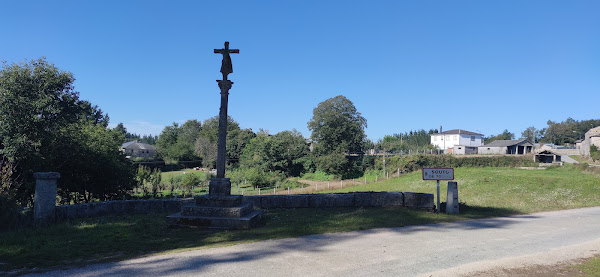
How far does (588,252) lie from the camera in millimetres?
5828

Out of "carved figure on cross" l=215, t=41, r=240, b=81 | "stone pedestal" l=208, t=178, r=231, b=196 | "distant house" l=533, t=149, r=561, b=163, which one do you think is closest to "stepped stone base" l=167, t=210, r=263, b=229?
"stone pedestal" l=208, t=178, r=231, b=196

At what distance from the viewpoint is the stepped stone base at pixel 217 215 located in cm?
775

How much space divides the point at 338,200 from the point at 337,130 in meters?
40.2

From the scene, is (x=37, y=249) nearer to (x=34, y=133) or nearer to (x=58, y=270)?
(x=58, y=270)

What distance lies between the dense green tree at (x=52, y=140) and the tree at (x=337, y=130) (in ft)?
118

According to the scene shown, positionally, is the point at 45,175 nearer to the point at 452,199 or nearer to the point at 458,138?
the point at 452,199

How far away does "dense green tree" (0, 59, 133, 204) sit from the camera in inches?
528

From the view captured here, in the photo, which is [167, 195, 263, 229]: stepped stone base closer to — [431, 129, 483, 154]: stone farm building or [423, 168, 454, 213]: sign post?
[423, 168, 454, 213]: sign post

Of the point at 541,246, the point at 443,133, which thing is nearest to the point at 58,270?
the point at 541,246

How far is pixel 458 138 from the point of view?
7488cm

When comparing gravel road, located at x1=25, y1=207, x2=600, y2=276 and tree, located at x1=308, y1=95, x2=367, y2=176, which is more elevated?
tree, located at x1=308, y1=95, x2=367, y2=176

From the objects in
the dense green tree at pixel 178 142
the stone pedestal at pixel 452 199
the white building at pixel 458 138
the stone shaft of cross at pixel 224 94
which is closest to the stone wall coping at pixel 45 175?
the stone shaft of cross at pixel 224 94

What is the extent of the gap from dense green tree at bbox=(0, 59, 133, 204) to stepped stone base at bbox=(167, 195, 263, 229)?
7808 millimetres

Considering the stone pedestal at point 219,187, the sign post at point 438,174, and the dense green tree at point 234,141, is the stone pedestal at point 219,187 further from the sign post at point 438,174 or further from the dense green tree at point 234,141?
the dense green tree at point 234,141
